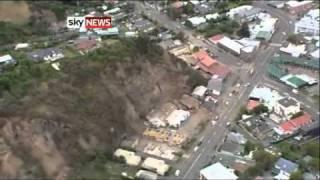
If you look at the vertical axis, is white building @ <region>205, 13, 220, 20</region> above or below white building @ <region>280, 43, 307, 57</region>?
above

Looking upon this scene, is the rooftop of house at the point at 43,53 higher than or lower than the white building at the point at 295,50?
higher

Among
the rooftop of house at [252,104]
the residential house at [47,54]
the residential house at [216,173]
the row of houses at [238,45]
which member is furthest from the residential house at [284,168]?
the residential house at [47,54]

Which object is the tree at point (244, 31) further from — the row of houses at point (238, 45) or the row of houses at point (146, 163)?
the row of houses at point (146, 163)

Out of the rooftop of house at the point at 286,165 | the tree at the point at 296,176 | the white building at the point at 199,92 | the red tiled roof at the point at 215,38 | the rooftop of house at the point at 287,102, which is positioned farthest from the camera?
the red tiled roof at the point at 215,38

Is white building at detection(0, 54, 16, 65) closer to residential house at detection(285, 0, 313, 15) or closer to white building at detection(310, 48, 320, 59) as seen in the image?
white building at detection(310, 48, 320, 59)

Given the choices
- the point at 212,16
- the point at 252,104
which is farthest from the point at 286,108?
the point at 212,16

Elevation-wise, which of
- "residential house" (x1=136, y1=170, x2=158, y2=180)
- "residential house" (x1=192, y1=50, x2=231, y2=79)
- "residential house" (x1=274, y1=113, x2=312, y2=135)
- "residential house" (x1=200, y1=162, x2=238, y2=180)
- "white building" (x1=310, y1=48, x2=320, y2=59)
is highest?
"white building" (x1=310, y1=48, x2=320, y2=59)

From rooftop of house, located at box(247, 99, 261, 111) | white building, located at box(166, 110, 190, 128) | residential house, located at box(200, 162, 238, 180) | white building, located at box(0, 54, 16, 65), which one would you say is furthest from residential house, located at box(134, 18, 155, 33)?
residential house, located at box(200, 162, 238, 180)
